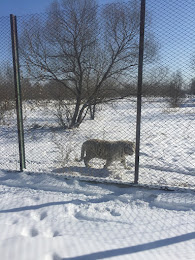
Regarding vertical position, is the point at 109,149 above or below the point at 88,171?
above

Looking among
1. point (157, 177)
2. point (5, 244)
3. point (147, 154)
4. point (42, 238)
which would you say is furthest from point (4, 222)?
point (147, 154)

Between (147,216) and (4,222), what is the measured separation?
66.4 inches

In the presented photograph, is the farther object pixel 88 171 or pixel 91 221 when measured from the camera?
pixel 88 171

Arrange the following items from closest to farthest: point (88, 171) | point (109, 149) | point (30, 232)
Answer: point (30, 232)
point (88, 171)
point (109, 149)

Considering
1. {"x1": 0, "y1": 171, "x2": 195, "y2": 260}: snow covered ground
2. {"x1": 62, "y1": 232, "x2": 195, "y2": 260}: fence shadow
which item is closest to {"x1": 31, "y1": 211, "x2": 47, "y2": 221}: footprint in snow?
{"x1": 0, "y1": 171, "x2": 195, "y2": 260}: snow covered ground

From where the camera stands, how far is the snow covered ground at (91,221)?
6.00ft

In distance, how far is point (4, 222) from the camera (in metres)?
2.27

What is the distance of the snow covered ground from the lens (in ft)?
6.00

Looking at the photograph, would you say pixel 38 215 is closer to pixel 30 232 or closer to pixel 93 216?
pixel 30 232

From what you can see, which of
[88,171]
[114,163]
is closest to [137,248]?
[88,171]

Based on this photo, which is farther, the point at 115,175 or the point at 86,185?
the point at 115,175

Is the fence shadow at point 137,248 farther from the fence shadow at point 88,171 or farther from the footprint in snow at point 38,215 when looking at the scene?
the fence shadow at point 88,171

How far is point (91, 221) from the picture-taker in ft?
7.63

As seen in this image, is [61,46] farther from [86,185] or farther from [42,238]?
[42,238]
